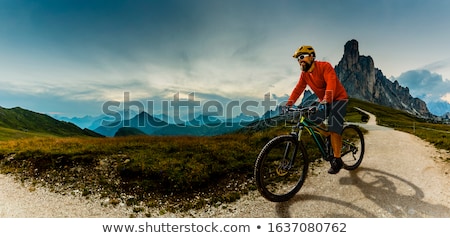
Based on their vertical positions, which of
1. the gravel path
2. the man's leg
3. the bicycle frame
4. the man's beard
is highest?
the man's beard

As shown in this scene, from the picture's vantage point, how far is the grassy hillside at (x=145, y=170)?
7020 mm

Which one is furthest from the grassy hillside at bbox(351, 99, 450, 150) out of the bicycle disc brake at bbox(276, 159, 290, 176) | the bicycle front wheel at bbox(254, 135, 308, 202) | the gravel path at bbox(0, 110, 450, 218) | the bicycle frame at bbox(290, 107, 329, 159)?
the bicycle disc brake at bbox(276, 159, 290, 176)

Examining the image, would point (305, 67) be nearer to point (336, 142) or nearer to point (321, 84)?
point (321, 84)

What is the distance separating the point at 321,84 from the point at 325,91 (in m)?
0.29

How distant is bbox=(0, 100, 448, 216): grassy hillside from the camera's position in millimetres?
7020

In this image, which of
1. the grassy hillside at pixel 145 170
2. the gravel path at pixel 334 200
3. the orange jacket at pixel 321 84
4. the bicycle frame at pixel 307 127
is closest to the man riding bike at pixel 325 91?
the orange jacket at pixel 321 84

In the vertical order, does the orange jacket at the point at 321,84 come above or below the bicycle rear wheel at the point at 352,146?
above

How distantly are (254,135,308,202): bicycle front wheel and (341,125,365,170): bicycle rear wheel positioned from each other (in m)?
2.15

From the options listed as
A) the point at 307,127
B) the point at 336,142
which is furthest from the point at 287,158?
the point at 336,142

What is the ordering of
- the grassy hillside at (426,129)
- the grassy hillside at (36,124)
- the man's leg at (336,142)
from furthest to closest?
the grassy hillside at (36,124) < the grassy hillside at (426,129) < the man's leg at (336,142)

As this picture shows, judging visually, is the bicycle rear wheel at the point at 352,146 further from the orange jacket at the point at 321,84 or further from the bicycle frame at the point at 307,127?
the orange jacket at the point at 321,84

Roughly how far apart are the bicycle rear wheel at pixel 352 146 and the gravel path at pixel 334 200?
372 millimetres

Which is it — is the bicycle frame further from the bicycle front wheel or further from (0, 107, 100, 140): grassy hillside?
(0, 107, 100, 140): grassy hillside

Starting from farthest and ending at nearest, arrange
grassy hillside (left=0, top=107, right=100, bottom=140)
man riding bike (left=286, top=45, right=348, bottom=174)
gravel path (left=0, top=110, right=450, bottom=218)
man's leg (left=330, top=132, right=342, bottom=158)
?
grassy hillside (left=0, top=107, right=100, bottom=140)
man's leg (left=330, top=132, right=342, bottom=158)
man riding bike (left=286, top=45, right=348, bottom=174)
gravel path (left=0, top=110, right=450, bottom=218)
